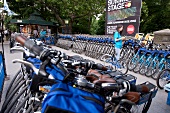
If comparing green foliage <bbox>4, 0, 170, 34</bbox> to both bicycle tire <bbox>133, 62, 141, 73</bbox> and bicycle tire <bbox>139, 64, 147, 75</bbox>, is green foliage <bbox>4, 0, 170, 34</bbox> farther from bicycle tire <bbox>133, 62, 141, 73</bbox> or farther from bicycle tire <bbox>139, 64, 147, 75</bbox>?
bicycle tire <bbox>139, 64, 147, 75</bbox>

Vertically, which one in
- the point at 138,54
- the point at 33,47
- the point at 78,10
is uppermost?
the point at 78,10

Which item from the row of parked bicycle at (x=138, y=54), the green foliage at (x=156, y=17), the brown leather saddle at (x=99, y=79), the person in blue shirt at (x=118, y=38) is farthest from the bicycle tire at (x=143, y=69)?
the green foliage at (x=156, y=17)

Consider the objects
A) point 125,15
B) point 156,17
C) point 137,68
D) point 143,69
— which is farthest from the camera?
point 156,17

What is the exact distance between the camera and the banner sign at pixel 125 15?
357 inches

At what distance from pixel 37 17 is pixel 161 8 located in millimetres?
16929

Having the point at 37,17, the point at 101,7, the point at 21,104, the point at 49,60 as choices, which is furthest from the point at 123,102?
the point at 37,17

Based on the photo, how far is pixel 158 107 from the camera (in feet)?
12.1

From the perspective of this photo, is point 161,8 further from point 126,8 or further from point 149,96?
point 149,96

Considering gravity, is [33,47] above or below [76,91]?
above

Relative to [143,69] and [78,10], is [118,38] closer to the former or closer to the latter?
[143,69]

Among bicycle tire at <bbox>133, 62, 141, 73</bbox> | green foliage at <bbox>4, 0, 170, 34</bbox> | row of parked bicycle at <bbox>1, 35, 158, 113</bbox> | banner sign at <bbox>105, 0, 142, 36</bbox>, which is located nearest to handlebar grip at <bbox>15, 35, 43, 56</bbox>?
row of parked bicycle at <bbox>1, 35, 158, 113</bbox>

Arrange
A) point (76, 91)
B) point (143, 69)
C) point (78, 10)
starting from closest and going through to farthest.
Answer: point (76, 91) < point (143, 69) < point (78, 10)

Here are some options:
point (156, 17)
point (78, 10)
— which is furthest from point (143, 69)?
point (156, 17)

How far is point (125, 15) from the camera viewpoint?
32.0 ft
